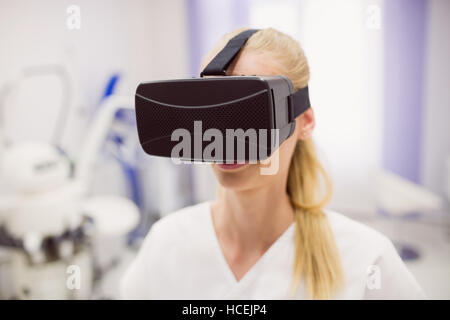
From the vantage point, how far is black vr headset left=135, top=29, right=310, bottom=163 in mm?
297

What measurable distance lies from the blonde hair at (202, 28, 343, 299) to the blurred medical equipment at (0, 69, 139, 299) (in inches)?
19.7

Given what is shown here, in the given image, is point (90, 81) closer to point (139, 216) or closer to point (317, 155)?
point (139, 216)

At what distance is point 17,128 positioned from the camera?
104 centimetres

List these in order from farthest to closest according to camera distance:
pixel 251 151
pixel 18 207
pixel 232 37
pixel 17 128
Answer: pixel 17 128
pixel 18 207
pixel 232 37
pixel 251 151

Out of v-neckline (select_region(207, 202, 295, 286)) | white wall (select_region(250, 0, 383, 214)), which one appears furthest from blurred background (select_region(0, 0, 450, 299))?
v-neckline (select_region(207, 202, 295, 286))

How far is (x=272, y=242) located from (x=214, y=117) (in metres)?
0.29

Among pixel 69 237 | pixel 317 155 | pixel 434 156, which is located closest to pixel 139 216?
pixel 69 237

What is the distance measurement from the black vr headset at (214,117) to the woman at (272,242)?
0.11 m

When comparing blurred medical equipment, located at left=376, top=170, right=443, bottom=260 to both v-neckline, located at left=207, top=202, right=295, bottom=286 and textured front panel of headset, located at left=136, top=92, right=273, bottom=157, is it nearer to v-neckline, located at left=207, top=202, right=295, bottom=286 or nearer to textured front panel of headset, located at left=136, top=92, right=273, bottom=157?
v-neckline, located at left=207, top=202, right=295, bottom=286

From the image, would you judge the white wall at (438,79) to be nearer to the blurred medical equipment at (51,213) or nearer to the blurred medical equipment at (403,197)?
the blurred medical equipment at (403,197)

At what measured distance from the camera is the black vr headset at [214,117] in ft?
0.97

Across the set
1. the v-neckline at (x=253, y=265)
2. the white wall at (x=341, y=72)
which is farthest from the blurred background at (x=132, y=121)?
the v-neckline at (x=253, y=265)

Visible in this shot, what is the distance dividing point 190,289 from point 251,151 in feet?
1.02
